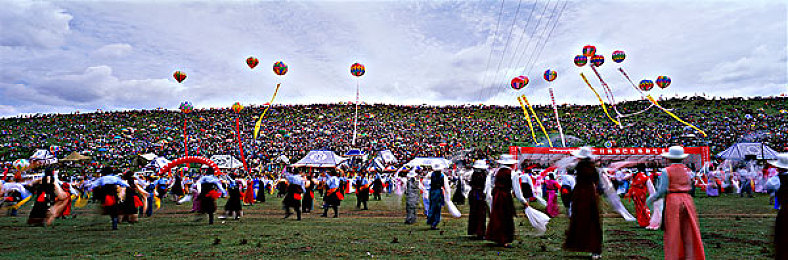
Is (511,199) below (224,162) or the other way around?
below

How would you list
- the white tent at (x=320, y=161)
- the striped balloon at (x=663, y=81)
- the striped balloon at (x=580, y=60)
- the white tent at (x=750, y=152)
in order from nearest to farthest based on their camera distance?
the white tent at (x=750, y=152), the striped balloon at (x=580, y=60), the white tent at (x=320, y=161), the striped balloon at (x=663, y=81)

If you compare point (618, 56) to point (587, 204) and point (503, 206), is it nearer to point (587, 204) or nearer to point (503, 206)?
point (503, 206)

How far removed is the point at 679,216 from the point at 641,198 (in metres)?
5.92

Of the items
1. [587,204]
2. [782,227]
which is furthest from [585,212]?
[782,227]

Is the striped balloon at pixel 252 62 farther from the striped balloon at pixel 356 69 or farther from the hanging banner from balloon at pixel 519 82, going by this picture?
the hanging banner from balloon at pixel 519 82

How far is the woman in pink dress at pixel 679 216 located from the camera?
5.88 metres

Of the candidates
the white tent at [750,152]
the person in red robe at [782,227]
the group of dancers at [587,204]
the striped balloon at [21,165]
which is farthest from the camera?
the white tent at [750,152]

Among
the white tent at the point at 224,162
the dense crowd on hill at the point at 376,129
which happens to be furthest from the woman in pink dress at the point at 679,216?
the dense crowd on hill at the point at 376,129

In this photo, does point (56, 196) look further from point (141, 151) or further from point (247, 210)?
point (141, 151)

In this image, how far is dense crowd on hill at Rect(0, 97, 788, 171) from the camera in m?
44.3

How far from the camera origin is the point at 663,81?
36.0 meters

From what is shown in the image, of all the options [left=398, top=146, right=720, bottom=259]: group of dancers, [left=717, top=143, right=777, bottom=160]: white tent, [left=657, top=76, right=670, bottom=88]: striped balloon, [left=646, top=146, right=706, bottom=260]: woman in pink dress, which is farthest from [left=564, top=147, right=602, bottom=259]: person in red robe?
[left=657, top=76, right=670, bottom=88]: striped balloon

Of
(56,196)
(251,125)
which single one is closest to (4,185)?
(56,196)

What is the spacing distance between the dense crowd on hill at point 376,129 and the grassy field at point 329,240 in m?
23.2
